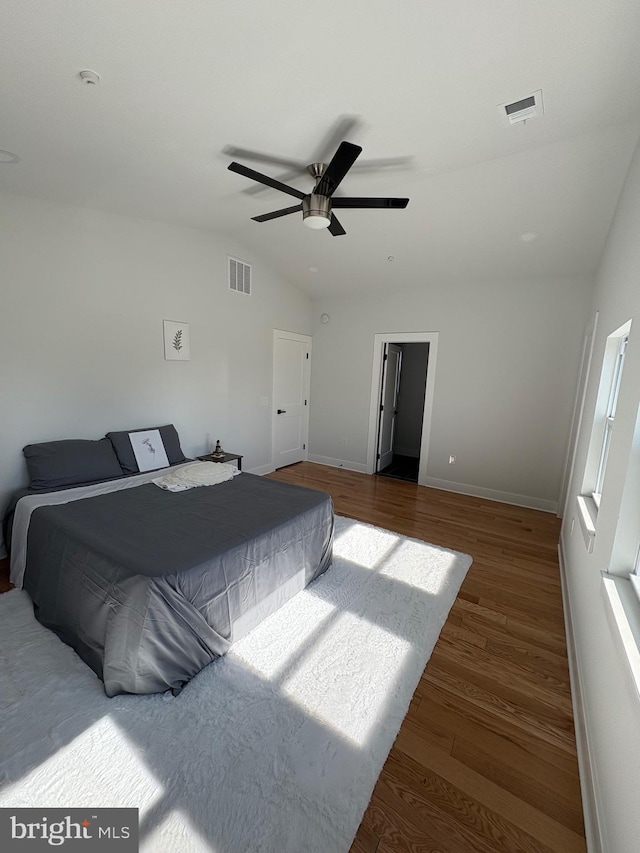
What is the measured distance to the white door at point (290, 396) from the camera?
205 inches

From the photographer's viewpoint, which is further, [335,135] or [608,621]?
[335,135]

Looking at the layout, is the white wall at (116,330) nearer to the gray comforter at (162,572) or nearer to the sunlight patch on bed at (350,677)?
the gray comforter at (162,572)

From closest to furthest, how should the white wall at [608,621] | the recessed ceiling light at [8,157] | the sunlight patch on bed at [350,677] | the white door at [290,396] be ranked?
the white wall at [608,621], the sunlight patch on bed at [350,677], the recessed ceiling light at [8,157], the white door at [290,396]

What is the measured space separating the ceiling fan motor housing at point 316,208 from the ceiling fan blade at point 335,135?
0.36 meters

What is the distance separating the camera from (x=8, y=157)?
7.16ft

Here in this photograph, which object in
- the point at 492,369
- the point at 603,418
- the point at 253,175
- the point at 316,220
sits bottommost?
the point at 603,418

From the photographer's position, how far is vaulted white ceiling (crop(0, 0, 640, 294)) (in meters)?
1.42

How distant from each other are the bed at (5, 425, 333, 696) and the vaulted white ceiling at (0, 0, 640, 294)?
2.23 m

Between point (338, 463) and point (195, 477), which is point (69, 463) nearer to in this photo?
point (195, 477)

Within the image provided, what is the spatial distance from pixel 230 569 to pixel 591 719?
173 cm

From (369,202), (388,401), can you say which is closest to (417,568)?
(369,202)

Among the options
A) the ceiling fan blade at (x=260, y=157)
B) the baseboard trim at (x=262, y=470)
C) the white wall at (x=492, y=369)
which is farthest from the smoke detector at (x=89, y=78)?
the baseboard trim at (x=262, y=470)

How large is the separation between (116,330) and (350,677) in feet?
11.2

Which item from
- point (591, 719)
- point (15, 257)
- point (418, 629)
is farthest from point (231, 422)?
point (591, 719)
